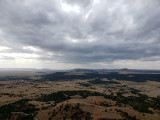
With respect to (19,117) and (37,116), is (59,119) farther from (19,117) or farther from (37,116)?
(19,117)

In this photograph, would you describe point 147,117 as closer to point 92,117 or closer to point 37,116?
point 92,117

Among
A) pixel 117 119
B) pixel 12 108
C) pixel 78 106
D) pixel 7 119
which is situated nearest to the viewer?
pixel 117 119

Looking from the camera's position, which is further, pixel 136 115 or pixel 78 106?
pixel 78 106

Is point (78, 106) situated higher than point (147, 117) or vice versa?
point (78, 106)

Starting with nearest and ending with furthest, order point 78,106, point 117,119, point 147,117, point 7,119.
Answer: point 117,119 < point 7,119 < point 147,117 < point 78,106

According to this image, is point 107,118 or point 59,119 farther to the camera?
point 59,119

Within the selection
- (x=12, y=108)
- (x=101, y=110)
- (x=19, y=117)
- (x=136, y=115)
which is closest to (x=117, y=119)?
(x=101, y=110)

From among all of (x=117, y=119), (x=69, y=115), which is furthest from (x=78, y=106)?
(x=117, y=119)

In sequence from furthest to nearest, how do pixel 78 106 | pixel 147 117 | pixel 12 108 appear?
pixel 12 108 < pixel 78 106 < pixel 147 117

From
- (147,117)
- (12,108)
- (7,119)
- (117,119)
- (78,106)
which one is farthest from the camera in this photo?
(12,108)
